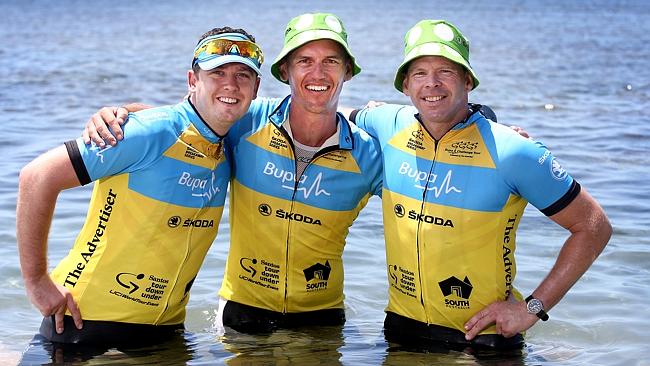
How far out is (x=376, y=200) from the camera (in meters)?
11.3

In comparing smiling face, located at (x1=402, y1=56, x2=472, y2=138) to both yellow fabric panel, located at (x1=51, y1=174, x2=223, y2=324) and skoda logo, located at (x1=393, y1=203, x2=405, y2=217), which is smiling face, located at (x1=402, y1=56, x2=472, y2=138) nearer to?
skoda logo, located at (x1=393, y1=203, x2=405, y2=217)

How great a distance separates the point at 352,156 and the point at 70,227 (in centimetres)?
502

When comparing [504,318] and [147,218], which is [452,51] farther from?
[147,218]

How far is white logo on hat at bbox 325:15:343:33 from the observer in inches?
220

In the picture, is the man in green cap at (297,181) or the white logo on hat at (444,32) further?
the man in green cap at (297,181)

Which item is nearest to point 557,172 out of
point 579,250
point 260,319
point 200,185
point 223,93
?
point 579,250

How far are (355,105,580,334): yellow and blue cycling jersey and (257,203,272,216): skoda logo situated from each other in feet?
2.42

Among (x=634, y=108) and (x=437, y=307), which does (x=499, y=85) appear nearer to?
(x=634, y=108)

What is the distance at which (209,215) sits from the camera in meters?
5.46

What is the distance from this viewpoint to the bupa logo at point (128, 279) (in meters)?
5.25

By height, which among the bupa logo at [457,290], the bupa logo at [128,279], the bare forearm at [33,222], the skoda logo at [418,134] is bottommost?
the bupa logo at [457,290]

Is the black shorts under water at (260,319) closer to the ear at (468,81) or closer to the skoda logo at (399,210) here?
the skoda logo at (399,210)

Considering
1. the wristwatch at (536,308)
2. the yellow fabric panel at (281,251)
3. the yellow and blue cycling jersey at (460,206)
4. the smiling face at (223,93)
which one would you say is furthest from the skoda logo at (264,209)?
the wristwatch at (536,308)

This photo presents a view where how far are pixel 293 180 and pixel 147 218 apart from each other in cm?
97
